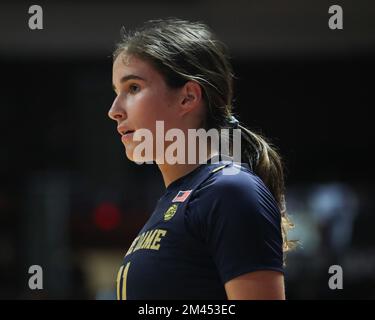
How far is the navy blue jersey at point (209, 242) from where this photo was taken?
1323mm

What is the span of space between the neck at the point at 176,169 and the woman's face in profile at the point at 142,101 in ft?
0.19

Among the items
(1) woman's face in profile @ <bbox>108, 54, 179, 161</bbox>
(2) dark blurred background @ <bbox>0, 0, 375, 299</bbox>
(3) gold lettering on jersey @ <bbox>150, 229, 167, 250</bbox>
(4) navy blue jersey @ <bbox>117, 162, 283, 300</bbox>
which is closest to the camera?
(4) navy blue jersey @ <bbox>117, 162, 283, 300</bbox>

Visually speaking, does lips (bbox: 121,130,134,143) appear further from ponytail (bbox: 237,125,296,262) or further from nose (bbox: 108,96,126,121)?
ponytail (bbox: 237,125,296,262)

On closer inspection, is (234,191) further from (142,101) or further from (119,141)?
(119,141)

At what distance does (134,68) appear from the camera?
161 centimetres

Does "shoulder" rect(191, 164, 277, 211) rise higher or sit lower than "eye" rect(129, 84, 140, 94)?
lower

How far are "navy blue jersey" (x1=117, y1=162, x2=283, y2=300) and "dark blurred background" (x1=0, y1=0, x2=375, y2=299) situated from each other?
4422mm

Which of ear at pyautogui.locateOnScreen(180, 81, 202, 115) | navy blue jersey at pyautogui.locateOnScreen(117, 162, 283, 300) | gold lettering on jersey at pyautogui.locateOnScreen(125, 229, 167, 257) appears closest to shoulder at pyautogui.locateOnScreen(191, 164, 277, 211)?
navy blue jersey at pyautogui.locateOnScreen(117, 162, 283, 300)

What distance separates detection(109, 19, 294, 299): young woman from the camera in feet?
4.35

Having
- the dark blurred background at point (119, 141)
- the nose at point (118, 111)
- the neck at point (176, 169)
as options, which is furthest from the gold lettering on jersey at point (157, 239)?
A: the dark blurred background at point (119, 141)
